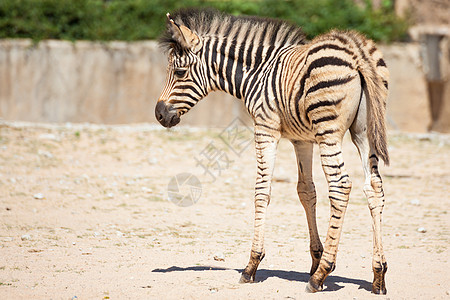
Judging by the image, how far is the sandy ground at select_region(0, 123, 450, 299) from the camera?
566 cm

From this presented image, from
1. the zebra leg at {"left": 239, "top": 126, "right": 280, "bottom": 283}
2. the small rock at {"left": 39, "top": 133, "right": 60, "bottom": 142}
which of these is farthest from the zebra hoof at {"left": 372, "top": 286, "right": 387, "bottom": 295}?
the small rock at {"left": 39, "top": 133, "right": 60, "bottom": 142}

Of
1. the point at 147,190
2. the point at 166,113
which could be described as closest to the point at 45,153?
the point at 147,190

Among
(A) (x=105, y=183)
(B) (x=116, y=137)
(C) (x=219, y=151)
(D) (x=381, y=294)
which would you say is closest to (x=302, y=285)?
(D) (x=381, y=294)

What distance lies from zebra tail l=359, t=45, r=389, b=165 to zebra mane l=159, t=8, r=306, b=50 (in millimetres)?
1065

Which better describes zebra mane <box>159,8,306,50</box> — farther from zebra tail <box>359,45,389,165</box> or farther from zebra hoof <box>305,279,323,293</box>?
zebra hoof <box>305,279,323,293</box>

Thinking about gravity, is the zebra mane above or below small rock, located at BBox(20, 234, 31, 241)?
above

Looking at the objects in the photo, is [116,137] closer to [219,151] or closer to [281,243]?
[219,151]

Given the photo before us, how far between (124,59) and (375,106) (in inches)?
383

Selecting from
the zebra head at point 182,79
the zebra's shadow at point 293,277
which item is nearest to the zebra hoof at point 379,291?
the zebra's shadow at point 293,277

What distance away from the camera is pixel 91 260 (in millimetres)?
6355

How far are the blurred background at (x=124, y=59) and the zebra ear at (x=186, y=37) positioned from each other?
788 centimetres

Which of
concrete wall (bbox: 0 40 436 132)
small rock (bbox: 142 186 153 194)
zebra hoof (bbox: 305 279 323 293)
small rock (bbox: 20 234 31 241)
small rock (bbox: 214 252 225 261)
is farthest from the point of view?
concrete wall (bbox: 0 40 436 132)

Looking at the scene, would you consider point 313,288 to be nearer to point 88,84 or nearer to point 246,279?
point 246,279

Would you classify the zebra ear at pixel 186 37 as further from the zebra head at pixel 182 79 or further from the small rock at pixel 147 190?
the small rock at pixel 147 190
